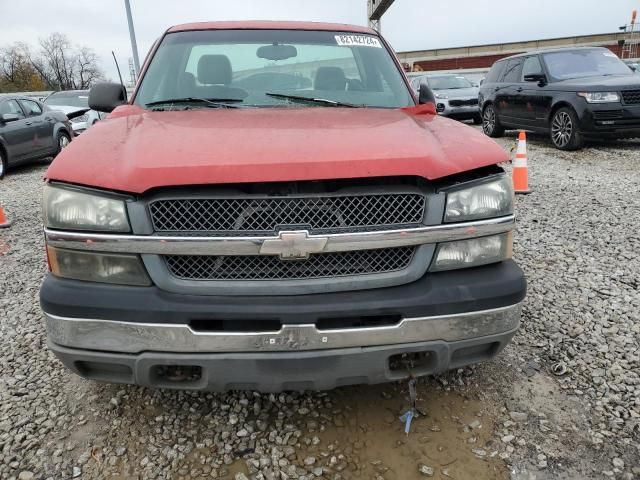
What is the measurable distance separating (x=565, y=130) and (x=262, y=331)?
30.1 feet

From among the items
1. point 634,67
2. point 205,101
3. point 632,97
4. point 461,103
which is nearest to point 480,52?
point 461,103

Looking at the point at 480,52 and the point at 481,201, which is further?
the point at 480,52

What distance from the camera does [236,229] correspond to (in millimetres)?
1891

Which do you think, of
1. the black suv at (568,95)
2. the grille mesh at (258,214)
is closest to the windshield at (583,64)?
the black suv at (568,95)

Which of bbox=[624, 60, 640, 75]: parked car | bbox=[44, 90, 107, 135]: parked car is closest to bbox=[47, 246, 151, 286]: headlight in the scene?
bbox=[624, 60, 640, 75]: parked car

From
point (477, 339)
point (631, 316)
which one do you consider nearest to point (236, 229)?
point (477, 339)

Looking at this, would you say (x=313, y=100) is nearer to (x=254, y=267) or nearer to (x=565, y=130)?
(x=254, y=267)

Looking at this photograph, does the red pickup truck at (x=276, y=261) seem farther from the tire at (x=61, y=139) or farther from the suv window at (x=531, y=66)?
the tire at (x=61, y=139)

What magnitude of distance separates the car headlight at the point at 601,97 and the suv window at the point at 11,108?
1092 cm

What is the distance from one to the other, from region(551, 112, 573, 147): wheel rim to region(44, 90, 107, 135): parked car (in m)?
11.2

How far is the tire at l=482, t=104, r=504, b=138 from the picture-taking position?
11781mm

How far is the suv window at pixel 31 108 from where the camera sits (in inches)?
426

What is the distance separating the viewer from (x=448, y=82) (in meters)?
15.6

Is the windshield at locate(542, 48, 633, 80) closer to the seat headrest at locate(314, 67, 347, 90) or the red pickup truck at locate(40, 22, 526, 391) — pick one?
the seat headrest at locate(314, 67, 347, 90)
